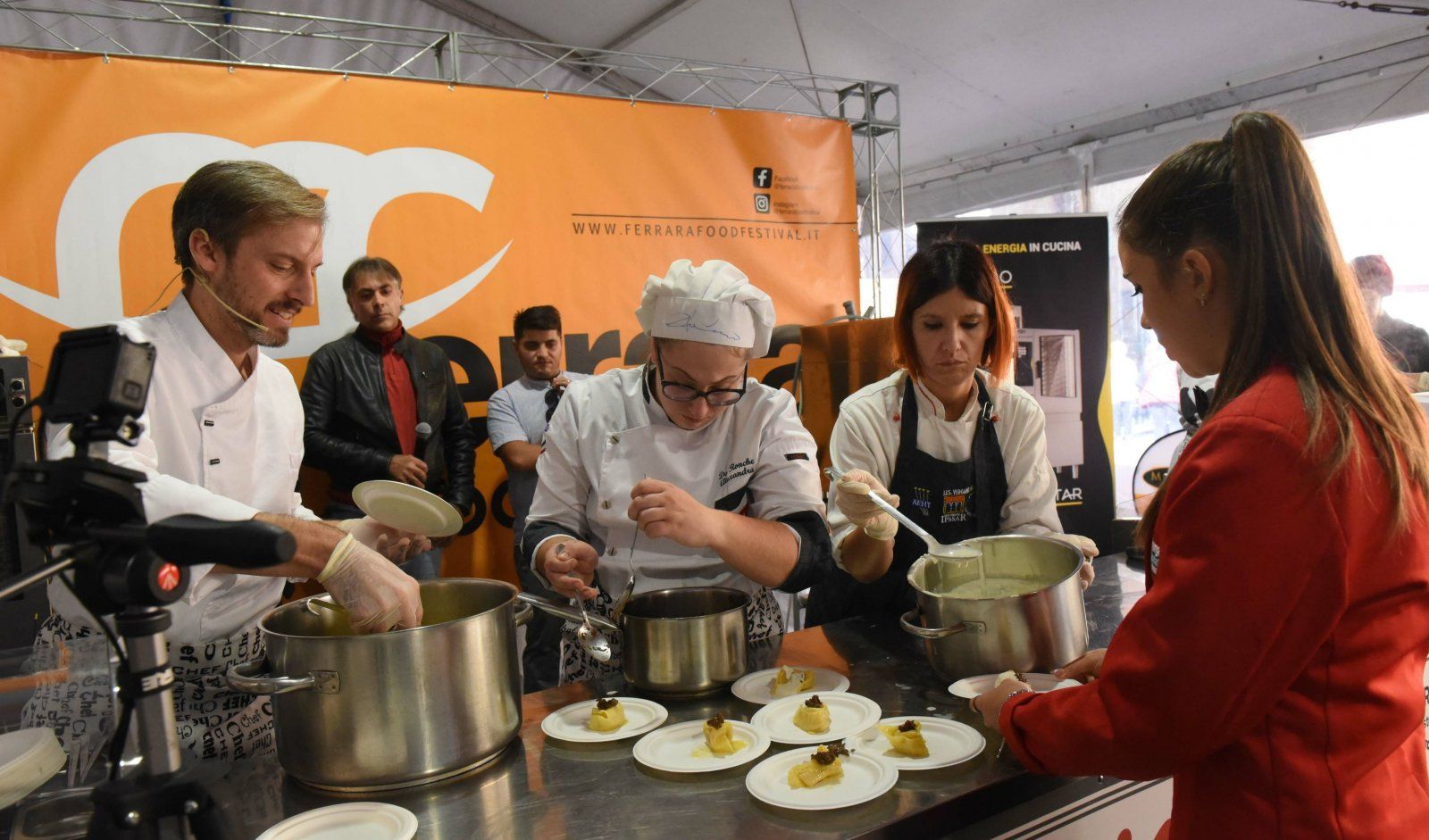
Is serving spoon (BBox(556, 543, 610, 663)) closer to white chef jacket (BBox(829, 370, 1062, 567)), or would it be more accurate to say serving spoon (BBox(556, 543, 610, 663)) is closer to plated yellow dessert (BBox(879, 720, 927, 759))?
plated yellow dessert (BBox(879, 720, 927, 759))

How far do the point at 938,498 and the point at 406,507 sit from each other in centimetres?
145

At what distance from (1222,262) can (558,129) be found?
3.97 meters

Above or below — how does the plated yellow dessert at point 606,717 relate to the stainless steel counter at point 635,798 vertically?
above

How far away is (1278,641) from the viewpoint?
101cm

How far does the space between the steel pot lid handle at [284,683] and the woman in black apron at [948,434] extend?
1462mm

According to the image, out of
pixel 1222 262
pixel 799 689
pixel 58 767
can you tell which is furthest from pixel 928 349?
pixel 58 767

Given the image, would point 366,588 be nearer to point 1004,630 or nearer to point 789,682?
point 789,682

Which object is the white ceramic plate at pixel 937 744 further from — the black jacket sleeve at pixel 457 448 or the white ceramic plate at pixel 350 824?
the black jacket sleeve at pixel 457 448

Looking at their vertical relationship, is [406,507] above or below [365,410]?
below

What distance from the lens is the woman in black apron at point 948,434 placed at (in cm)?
244

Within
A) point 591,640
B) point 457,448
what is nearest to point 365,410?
point 457,448

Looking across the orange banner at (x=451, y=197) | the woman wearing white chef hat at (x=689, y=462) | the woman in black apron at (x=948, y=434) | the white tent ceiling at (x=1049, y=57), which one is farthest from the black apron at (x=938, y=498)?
the white tent ceiling at (x=1049, y=57)

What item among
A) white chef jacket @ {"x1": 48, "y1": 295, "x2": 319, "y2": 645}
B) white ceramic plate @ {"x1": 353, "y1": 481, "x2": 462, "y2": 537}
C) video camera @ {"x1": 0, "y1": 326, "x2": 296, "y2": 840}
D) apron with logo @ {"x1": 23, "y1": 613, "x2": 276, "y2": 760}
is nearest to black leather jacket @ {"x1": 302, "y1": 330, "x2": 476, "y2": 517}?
white chef jacket @ {"x1": 48, "y1": 295, "x2": 319, "y2": 645}

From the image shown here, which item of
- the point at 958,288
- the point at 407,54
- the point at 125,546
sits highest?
the point at 407,54
